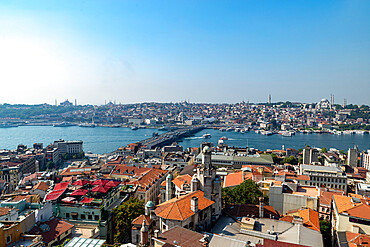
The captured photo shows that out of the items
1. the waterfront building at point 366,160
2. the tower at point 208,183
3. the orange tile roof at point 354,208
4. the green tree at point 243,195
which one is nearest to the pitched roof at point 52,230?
the tower at point 208,183

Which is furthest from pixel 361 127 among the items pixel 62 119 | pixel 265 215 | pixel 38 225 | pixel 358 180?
pixel 62 119

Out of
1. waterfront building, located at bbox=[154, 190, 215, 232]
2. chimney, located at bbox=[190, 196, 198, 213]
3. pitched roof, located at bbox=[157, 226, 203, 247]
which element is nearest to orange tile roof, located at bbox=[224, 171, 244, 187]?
waterfront building, located at bbox=[154, 190, 215, 232]

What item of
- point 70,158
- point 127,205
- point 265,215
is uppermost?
point 127,205

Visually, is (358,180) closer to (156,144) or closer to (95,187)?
(95,187)

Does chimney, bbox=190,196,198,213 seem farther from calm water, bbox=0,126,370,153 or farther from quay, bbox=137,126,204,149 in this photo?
calm water, bbox=0,126,370,153

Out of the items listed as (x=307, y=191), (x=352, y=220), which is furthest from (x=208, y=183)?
(x=307, y=191)

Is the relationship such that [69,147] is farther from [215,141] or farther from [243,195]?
[243,195]
